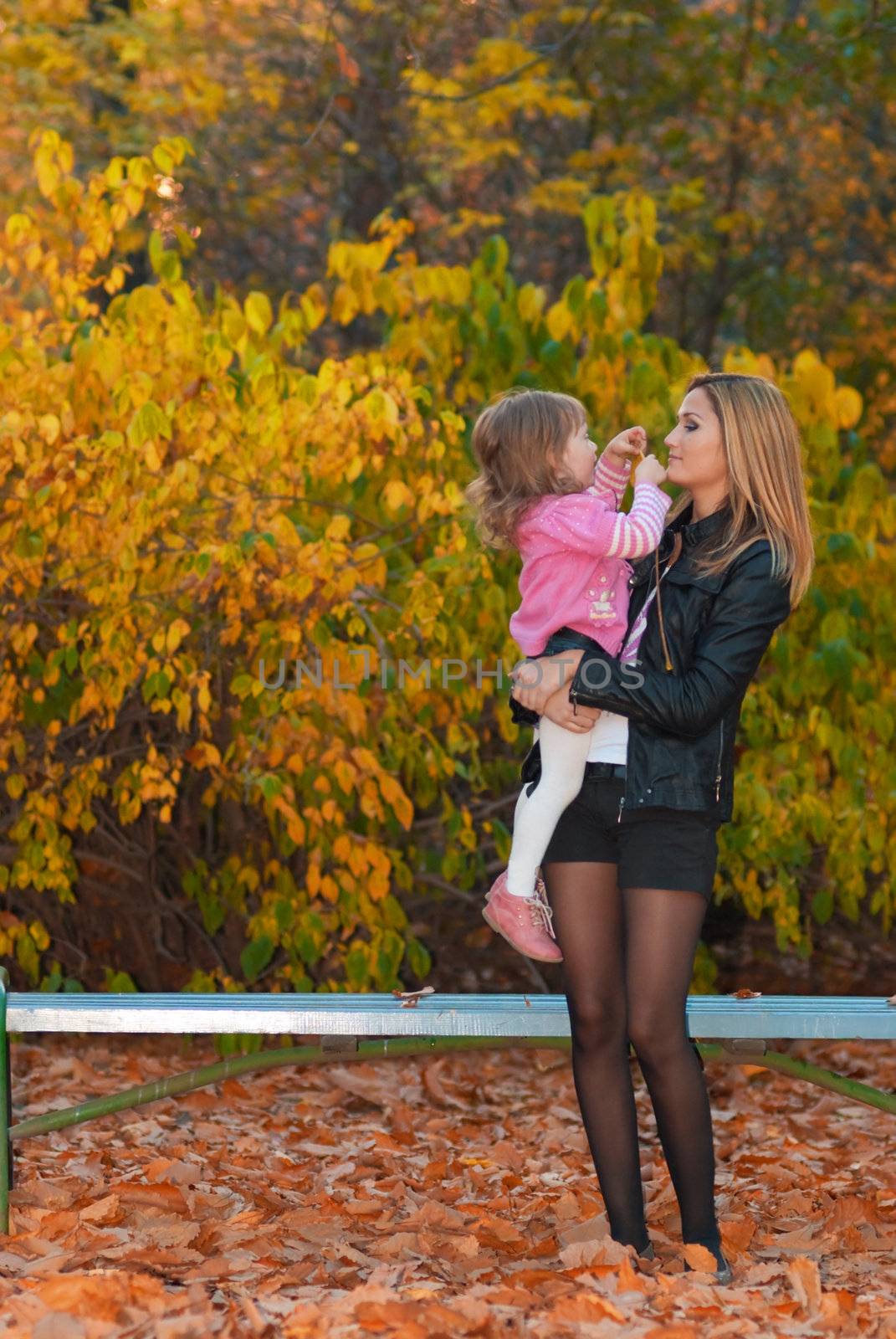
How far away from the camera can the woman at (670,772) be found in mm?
2951

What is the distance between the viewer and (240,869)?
506 centimetres

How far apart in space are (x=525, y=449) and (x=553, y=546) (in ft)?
0.69

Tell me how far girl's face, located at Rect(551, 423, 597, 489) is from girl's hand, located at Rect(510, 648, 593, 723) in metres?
0.38

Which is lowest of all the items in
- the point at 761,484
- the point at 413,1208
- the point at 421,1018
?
the point at 413,1208

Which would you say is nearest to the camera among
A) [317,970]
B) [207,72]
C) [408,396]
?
[408,396]

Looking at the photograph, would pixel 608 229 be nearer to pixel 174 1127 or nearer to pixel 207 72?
pixel 174 1127

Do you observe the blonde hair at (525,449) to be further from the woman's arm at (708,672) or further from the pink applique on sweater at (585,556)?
the woman's arm at (708,672)

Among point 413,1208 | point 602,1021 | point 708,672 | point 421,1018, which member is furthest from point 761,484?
point 413,1208

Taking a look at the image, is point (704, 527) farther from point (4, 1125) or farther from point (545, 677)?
point (4, 1125)

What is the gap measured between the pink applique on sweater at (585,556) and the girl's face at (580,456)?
24 mm

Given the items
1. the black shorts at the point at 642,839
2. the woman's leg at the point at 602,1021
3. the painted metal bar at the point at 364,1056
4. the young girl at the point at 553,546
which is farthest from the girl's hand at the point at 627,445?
the painted metal bar at the point at 364,1056

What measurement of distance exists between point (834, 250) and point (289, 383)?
10338 mm

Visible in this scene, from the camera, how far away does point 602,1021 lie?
309 centimetres

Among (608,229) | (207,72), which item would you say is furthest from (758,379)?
(207,72)
